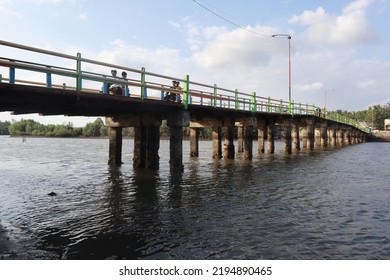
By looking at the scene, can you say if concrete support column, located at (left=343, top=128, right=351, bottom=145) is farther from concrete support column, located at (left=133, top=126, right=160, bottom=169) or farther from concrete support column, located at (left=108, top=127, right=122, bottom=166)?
concrete support column, located at (left=133, top=126, right=160, bottom=169)

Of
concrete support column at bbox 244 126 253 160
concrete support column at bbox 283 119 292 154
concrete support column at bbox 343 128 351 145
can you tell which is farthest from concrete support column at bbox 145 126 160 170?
Result: concrete support column at bbox 343 128 351 145

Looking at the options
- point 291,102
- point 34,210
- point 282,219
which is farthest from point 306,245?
point 291,102

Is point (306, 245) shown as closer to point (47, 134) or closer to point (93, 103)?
point (93, 103)

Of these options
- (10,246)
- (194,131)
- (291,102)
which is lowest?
(10,246)

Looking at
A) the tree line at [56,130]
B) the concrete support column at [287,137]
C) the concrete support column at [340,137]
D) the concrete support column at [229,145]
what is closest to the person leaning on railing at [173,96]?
the concrete support column at [229,145]

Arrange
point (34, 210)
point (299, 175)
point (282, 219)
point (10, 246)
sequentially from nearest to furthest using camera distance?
1. point (10, 246)
2. point (282, 219)
3. point (34, 210)
4. point (299, 175)

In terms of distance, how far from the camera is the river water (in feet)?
22.6

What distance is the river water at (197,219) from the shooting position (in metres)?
6.88

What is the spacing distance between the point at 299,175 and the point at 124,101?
1045cm

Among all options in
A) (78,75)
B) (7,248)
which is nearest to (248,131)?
(78,75)

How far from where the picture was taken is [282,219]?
30.3 feet

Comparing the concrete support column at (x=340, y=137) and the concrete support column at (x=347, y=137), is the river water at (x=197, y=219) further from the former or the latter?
the concrete support column at (x=347, y=137)

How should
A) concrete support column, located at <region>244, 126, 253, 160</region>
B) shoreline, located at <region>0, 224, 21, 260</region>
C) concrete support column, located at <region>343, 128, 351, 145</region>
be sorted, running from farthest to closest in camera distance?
concrete support column, located at <region>343, 128, 351, 145</region> → concrete support column, located at <region>244, 126, 253, 160</region> → shoreline, located at <region>0, 224, 21, 260</region>

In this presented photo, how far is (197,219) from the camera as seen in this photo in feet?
30.4
